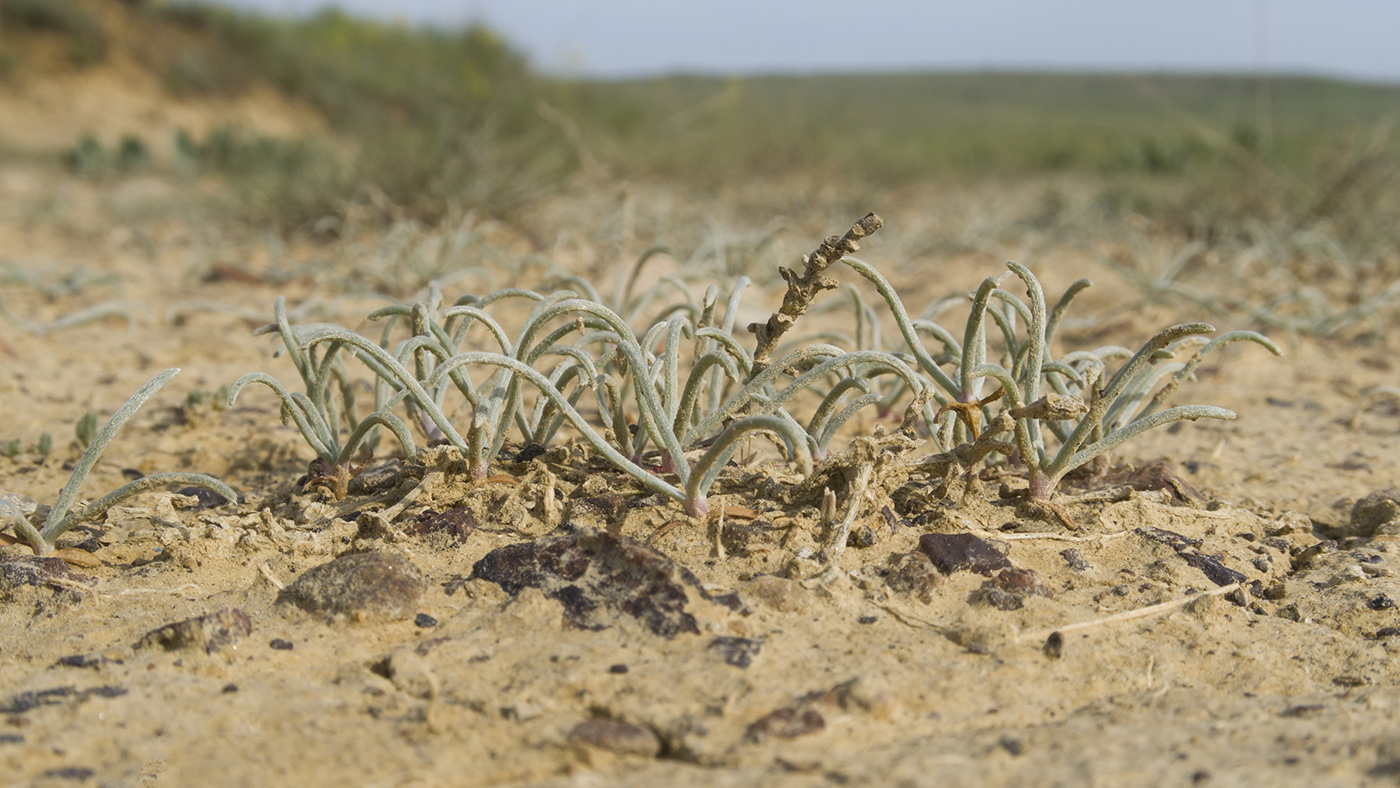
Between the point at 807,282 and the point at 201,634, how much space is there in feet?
3.00

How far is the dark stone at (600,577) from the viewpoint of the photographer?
1241 millimetres

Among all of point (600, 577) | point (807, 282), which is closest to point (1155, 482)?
point (807, 282)

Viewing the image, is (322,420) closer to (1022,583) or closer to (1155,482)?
(1022,583)

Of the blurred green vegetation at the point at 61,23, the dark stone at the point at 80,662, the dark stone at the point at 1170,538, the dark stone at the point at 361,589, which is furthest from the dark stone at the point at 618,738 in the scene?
the blurred green vegetation at the point at 61,23

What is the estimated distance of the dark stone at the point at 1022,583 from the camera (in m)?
1.33

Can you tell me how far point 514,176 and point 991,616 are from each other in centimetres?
377

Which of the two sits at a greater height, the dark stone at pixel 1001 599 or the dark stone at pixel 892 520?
the dark stone at pixel 892 520

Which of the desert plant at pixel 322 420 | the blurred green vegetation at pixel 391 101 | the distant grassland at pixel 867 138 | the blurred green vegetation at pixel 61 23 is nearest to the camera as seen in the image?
the desert plant at pixel 322 420

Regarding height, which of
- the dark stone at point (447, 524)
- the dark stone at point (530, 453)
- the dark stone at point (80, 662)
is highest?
the dark stone at point (530, 453)

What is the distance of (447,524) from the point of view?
4.77ft

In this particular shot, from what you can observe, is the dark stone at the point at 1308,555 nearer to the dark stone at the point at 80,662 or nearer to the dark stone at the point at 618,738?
the dark stone at the point at 618,738

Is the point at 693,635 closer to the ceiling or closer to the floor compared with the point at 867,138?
closer to the floor

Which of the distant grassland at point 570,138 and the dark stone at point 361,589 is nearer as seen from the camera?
the dark stone at point 361,589

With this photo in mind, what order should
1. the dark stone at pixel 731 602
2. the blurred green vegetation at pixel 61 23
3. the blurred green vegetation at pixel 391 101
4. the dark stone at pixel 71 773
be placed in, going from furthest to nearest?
the blurred green vegetation at pixel 61 23 < the blurred green vegetation at pixel 391 101 < the dark stone at pixel 731 602 < the dark stone at pixel 71 773
